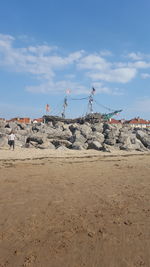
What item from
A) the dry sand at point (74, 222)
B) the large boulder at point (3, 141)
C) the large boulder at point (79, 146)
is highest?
the large boulder at point (3, 141)

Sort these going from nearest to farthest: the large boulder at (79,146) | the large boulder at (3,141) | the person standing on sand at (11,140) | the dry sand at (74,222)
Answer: the dry sand at (74,222), the person standing on sand at (11,140), the large boulder at (3,141), the large boulder at (79,146)

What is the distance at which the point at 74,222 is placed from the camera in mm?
5281

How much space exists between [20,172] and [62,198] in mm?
4111

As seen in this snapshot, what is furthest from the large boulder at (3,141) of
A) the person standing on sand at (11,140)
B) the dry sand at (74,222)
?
the dry sand at (74,222)

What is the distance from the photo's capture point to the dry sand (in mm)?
3979

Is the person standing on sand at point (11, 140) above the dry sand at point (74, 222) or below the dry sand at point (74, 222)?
above

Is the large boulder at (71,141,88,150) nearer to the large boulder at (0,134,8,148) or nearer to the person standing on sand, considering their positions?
the person standing on sand

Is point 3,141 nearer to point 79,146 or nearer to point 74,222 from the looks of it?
point 79,146

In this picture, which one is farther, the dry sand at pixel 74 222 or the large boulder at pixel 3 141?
the large boulder at pixel 3 141

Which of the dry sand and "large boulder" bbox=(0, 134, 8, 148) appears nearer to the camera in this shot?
the dry sand

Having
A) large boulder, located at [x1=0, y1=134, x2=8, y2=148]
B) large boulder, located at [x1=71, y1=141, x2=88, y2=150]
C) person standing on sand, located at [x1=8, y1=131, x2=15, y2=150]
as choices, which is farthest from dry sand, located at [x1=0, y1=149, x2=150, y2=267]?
large boulder, located at [x1=71, y1=141, x2=88, y2=150]

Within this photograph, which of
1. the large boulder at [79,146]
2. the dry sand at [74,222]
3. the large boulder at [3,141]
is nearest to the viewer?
the dry sand at [74,222]

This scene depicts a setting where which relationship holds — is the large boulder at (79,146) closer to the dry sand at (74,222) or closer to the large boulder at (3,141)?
the large boulder at (3,141)

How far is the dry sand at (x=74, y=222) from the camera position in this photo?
3979 millimetres
